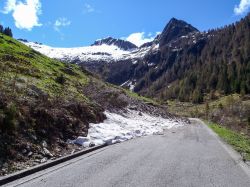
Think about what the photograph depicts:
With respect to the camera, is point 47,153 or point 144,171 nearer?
point 144,171

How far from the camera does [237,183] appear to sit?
9.78 metres

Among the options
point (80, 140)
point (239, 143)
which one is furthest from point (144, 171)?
point (239, 143)

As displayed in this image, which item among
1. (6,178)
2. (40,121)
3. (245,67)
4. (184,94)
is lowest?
(6,178)

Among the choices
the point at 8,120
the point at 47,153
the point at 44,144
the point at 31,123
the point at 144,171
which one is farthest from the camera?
the point at 31,123

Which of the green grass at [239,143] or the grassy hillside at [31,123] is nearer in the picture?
the grassy hillside at [31,123]

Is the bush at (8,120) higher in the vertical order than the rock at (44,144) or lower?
higher

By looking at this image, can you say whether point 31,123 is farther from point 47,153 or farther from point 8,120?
point 47,153

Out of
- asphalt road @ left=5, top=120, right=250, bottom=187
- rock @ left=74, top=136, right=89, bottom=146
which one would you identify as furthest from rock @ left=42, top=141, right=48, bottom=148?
rock @ left=74, top=136, right=89, bottom=146

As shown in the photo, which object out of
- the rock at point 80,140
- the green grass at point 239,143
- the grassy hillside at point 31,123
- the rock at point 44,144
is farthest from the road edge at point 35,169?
the green grass at point 239,143

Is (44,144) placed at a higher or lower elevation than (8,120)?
lower

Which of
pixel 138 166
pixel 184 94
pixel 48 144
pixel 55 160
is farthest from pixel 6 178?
pixel 184 94

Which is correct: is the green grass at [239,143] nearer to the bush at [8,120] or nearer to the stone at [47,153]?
the stone at [47,153]

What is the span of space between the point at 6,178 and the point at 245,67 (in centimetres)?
19524

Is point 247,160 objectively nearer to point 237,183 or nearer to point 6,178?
point 237,183
